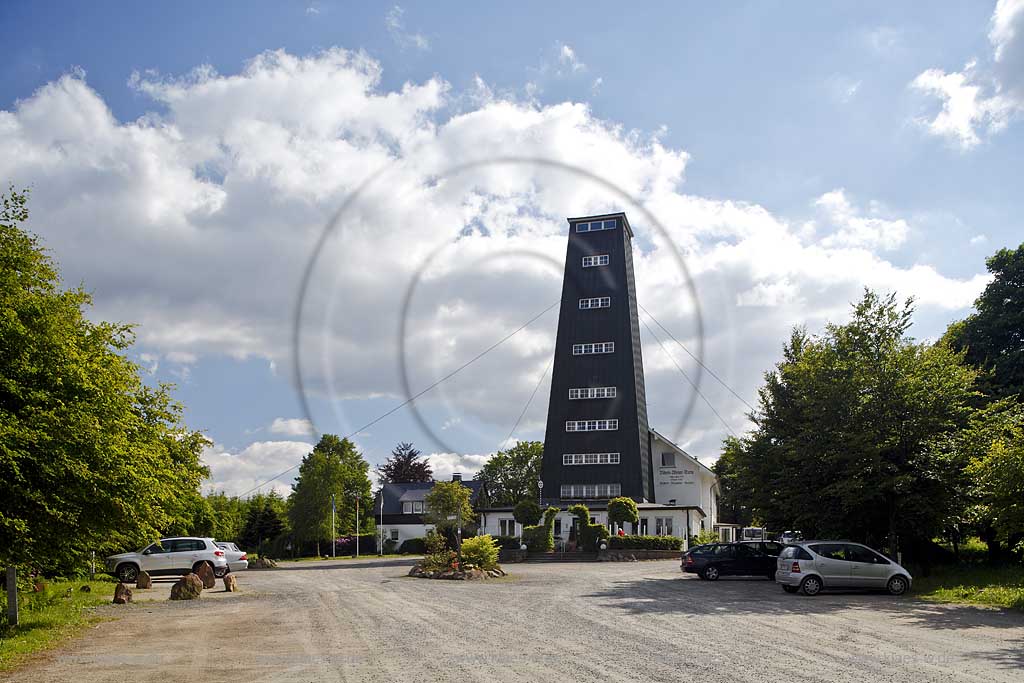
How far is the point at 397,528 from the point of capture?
83.2m

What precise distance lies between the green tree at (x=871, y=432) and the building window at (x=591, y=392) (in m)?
30.3

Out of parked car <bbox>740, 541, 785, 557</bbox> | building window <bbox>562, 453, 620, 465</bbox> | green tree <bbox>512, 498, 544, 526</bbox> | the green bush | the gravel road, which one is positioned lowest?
the gravel road

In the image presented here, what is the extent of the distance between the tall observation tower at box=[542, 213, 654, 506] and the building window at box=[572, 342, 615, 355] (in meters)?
0.07

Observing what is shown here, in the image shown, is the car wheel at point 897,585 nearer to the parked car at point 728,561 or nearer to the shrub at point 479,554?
the parked car at point 728,561

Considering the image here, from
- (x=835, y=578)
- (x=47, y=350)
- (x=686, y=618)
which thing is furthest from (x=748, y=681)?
(x=835, y=578)

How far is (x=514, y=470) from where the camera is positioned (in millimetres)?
87875

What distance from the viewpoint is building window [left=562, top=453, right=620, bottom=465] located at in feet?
211

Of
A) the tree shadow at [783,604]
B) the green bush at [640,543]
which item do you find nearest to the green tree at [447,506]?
the tree shadow at [783,604]

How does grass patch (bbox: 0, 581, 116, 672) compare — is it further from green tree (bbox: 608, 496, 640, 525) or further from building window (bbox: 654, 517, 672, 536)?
building window (bbox: 654, 517, 672, 536)

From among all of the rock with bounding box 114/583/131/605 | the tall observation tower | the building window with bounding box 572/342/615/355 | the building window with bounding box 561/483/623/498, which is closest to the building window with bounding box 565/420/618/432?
the tall observation tower

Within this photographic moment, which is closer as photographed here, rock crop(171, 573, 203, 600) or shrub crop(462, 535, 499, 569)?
rock crop(171, 573, 203, 600)

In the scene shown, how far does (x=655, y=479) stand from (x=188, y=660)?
58.8 m

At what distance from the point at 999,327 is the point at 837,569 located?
17.3m

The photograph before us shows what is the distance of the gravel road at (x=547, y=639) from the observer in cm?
1300
